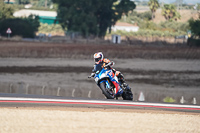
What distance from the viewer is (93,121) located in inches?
474

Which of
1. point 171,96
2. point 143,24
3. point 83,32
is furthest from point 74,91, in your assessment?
point 143,24

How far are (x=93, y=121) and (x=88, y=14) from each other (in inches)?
3069

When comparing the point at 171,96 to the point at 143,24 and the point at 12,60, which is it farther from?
the point at 143,24

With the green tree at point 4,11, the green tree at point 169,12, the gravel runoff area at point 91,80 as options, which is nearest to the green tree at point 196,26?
the gravel runoff area at point 91,80

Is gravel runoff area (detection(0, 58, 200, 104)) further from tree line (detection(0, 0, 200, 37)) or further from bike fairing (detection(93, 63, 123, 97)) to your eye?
tree line (detection(0, 0, 200, 37))

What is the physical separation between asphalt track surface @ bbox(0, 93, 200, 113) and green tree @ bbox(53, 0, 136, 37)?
71.3m

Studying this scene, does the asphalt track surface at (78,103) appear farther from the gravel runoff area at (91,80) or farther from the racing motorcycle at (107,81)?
the gravel runoff area at (91,80)

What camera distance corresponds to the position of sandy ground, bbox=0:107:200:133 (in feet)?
36.5

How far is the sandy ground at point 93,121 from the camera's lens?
11.1 m

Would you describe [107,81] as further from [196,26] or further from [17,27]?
[17,27]

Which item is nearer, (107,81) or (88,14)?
(107,81)

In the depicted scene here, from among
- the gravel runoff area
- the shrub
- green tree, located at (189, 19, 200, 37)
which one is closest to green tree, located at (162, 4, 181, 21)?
green tree, located at (189, 19, 200, 37)

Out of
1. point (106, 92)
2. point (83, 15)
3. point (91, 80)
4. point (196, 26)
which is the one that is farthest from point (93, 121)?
point (83, 15)

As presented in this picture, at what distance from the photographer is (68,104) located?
14.1 m
